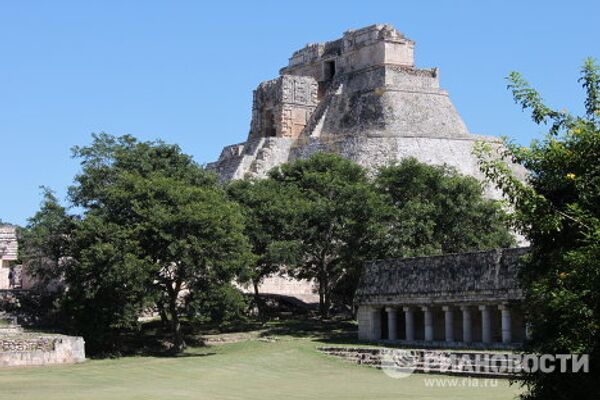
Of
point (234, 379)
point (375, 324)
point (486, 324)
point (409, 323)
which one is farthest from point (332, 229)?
point (234, 379)

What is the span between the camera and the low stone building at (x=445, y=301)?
114 feet

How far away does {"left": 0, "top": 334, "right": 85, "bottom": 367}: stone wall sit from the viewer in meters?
32.9

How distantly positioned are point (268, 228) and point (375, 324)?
25.3 ft

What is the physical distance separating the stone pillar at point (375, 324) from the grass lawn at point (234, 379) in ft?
8.71

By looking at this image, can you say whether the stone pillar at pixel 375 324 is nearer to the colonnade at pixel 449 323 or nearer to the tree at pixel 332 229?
the colonnade at pixel 449 323

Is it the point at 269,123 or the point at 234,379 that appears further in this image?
the point at 269,123

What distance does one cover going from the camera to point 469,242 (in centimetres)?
4588

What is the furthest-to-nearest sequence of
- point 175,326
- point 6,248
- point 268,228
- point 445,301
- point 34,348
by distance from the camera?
point 6,248 < point 268,228 < point 175,326 < point 445,301 < point 34,348

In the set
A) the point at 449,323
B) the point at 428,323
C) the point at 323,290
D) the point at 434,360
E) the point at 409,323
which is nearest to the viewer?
the point at 434,360

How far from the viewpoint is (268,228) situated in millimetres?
45281

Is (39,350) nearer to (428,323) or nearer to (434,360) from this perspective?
(434,360)

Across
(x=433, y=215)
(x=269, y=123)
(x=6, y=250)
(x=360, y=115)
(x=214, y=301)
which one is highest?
(x=269, y=123)

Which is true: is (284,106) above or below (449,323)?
above

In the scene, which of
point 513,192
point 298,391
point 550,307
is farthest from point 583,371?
point 298,391
